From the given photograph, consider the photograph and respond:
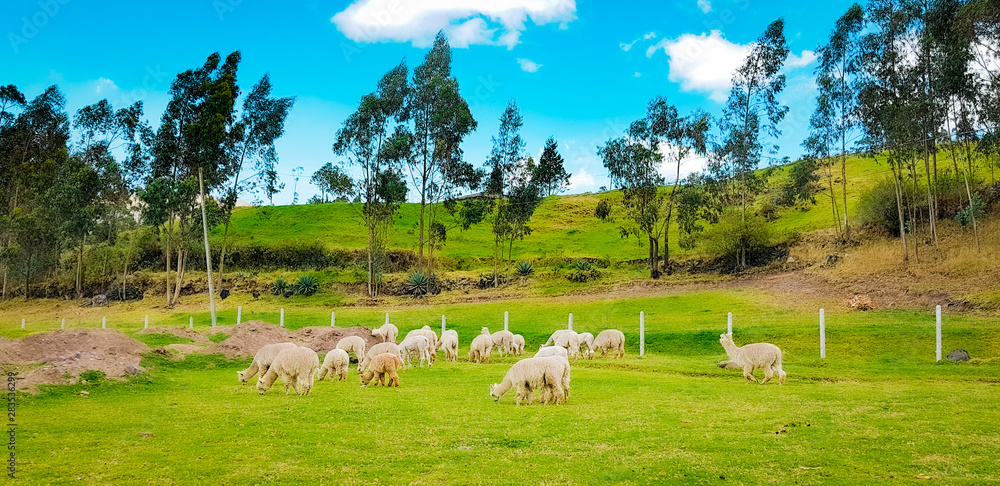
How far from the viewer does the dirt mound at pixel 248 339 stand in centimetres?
2675

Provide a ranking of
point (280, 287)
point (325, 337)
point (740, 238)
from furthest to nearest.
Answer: point (280, 287) < point (740, 238) < point (325, 337)

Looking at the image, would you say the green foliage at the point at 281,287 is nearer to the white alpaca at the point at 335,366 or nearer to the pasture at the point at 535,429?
the pasture at the point at 535,429

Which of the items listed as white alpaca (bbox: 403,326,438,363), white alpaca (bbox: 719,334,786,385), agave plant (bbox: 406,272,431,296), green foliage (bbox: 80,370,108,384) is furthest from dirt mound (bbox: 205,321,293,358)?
agave plant (bbox: 406,272,431,296)

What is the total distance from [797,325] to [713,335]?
14.8 feet

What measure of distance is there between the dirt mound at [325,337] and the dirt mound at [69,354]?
23.5 ft

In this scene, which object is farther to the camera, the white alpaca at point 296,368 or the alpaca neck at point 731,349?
the alpaca neck at point 731,349

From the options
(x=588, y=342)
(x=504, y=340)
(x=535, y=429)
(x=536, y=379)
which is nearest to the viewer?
(x=535, y=429)

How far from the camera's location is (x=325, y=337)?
1194 inches

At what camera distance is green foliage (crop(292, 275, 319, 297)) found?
197 feet

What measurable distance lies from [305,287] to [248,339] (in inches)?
1270

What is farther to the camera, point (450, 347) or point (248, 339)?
point (248, 339)

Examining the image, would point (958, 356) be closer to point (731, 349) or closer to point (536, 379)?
point (731, 349)

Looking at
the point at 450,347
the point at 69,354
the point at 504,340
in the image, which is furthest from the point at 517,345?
the point at 69,354

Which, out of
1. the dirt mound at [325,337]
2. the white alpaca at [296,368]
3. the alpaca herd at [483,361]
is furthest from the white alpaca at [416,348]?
the white alpaca at [296,368]
